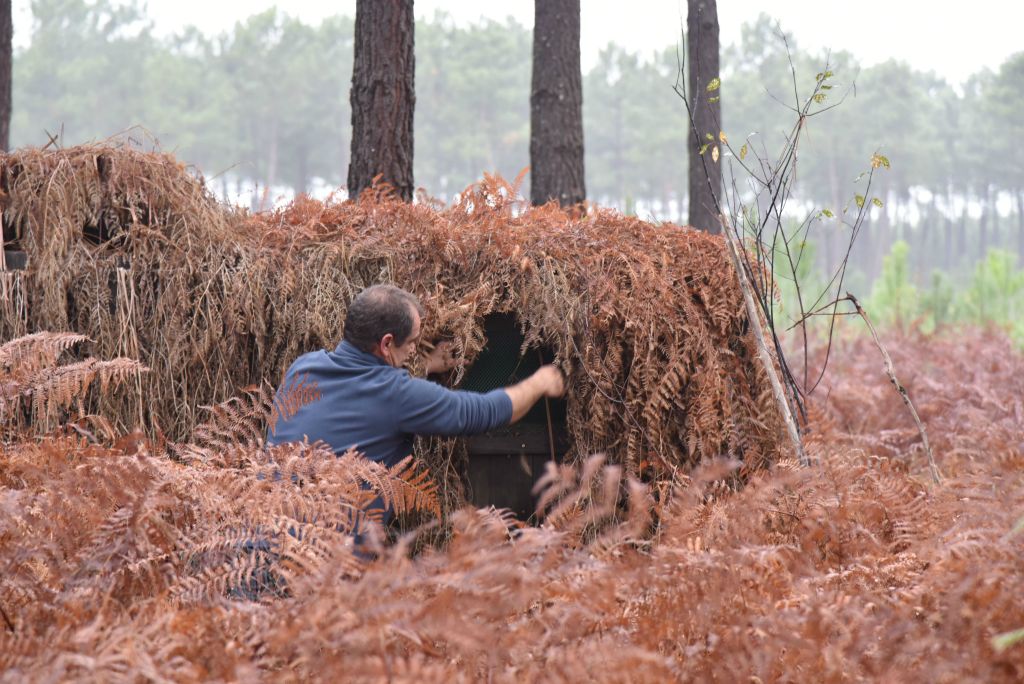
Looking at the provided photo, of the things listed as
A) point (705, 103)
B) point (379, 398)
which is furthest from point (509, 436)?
point (705, 103)

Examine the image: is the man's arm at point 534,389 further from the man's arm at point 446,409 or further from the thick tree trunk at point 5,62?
the thick tree trunk at point 5,62

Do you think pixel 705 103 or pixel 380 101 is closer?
pixel 380 101

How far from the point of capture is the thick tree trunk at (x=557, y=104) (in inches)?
309

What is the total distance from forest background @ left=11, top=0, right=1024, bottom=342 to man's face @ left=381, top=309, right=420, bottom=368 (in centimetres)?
3509

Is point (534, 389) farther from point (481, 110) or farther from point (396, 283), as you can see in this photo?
point (481, 110)

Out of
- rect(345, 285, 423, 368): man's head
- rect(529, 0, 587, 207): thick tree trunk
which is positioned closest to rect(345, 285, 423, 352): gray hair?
rect(345, 285, 423, 368): man's head

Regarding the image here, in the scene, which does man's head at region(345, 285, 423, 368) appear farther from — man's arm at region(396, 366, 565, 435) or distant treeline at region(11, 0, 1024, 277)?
distant treeline at region(11, 0, 1024, 277)

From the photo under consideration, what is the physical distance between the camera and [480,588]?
1.93 metres

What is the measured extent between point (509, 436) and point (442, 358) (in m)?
0.52

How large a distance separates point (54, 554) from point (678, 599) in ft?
5.12

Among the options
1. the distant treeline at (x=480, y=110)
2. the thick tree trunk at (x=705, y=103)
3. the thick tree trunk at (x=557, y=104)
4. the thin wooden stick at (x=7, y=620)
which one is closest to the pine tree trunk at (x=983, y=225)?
the distant treeline at (x=480, y=110)

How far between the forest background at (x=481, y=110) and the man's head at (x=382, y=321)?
35170 mm

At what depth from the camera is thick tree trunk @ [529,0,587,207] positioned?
7848mm

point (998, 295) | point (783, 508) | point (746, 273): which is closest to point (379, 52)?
point (746, 273)
